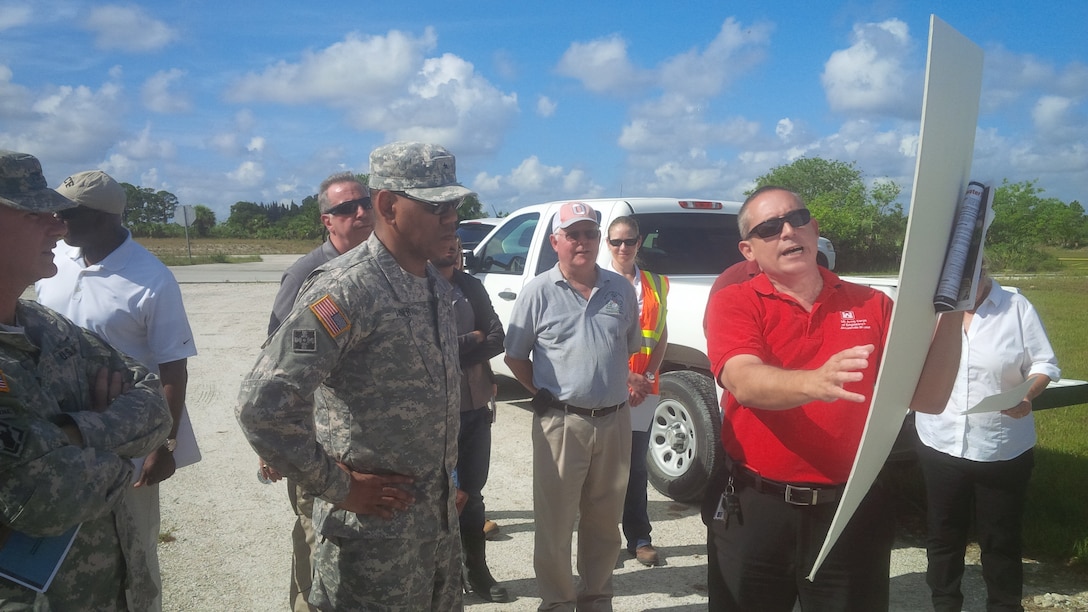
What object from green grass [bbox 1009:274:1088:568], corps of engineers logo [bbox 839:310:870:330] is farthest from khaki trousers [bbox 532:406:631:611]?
green grass [bbox 1009:274:1088:568]

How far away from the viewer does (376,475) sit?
7.09ft

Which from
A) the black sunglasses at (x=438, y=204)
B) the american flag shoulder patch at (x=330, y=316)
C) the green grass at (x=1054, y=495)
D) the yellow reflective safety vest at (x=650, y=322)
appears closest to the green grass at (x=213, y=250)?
the yellow reflective safety vest at (x=650, y=322)

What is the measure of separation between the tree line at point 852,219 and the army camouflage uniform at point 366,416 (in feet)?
1.59

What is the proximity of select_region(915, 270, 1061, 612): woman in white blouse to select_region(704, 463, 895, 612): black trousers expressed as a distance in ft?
4.50

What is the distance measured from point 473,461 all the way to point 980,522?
8.54 ft

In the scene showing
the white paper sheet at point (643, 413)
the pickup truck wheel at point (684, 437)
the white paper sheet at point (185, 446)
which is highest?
the white paper sheet at point (185, 446)

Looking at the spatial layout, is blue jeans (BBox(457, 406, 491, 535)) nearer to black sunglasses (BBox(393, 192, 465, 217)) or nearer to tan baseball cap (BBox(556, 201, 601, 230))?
tan baseball cap (BBox(556, 201, 601, 230))

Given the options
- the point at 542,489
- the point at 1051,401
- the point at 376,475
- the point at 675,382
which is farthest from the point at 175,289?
the point at 1051,401

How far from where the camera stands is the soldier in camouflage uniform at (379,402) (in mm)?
1978

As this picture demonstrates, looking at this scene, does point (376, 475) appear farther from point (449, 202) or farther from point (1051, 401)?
point (1051, 401)

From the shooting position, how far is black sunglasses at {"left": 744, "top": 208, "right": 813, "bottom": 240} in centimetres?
243

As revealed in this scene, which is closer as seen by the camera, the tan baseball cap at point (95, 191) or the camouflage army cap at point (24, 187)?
the camouflage army cap at point (24, 187)

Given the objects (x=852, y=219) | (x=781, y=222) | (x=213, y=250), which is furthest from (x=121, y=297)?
(x=213, y=250)

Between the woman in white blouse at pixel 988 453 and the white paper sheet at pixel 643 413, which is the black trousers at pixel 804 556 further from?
the white paper sheet at pixel 643 413
